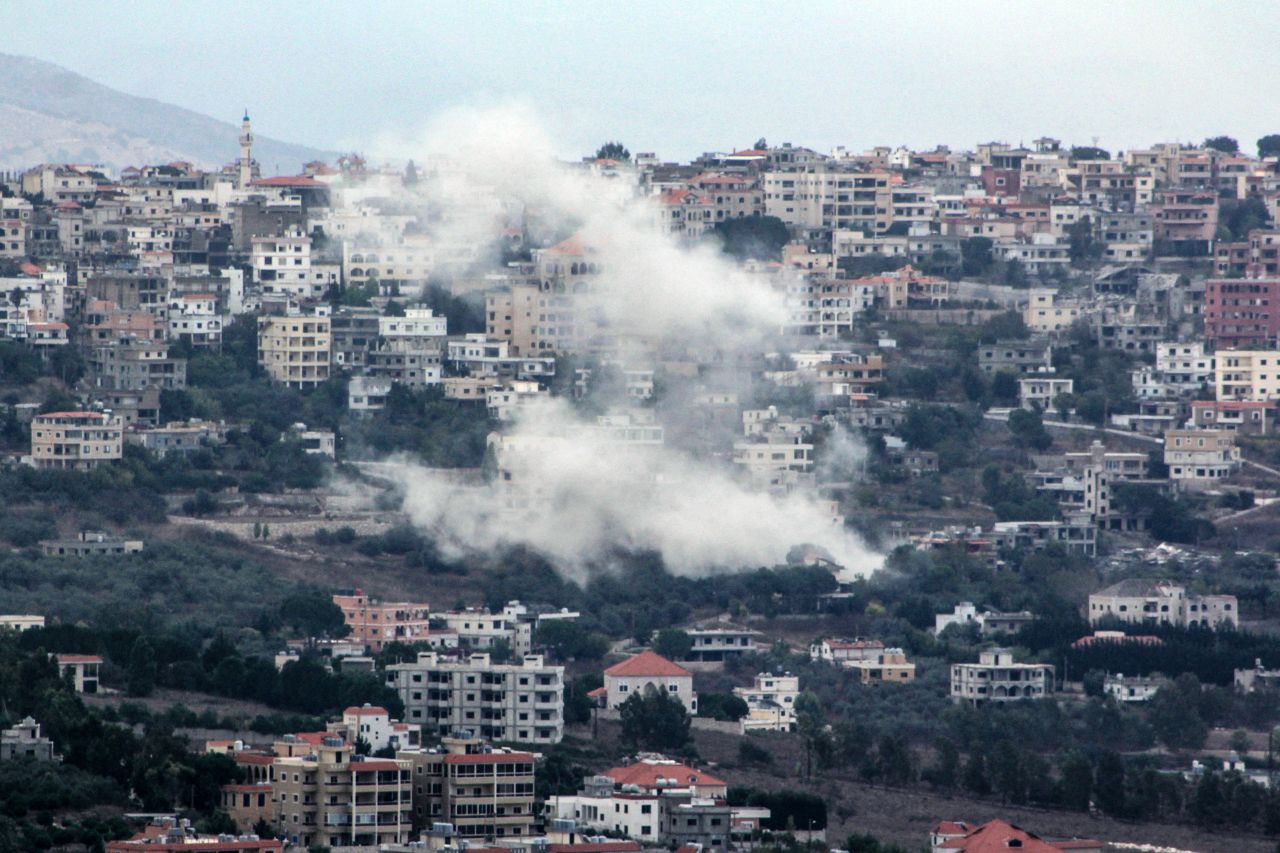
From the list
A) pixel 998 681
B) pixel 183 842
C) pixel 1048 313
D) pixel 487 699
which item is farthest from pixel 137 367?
pixel 183 842

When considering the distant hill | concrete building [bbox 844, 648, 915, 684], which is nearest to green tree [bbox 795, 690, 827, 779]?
concrete building [bbox 844, 648, 915, 684]

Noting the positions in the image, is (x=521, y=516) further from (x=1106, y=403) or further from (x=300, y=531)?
(x=1106, y=403)

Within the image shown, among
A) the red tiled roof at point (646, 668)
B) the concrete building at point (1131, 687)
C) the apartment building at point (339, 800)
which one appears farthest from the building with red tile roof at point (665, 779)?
the concrete building at point (1131, 687)

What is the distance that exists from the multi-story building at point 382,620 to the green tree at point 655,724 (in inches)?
262

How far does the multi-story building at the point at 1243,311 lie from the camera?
252 ft

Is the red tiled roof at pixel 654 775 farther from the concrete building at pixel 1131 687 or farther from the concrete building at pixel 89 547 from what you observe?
the concrete building at pixel 89 547

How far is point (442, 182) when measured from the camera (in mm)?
83625

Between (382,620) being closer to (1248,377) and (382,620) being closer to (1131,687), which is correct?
(1131,687)

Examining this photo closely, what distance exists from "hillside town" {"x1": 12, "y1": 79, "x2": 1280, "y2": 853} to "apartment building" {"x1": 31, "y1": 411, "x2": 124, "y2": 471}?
0.08m

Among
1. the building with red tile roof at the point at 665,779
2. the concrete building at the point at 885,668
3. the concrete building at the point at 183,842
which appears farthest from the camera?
the concrete building at the point at 885,668

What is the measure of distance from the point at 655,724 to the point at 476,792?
8.60 meters

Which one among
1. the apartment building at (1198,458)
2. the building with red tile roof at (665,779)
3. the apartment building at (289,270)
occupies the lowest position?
the building with red tile roof at (665,779)

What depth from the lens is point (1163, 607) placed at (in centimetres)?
6294

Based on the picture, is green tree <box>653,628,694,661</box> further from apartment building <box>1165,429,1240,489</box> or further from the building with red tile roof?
the building with red tile roof
